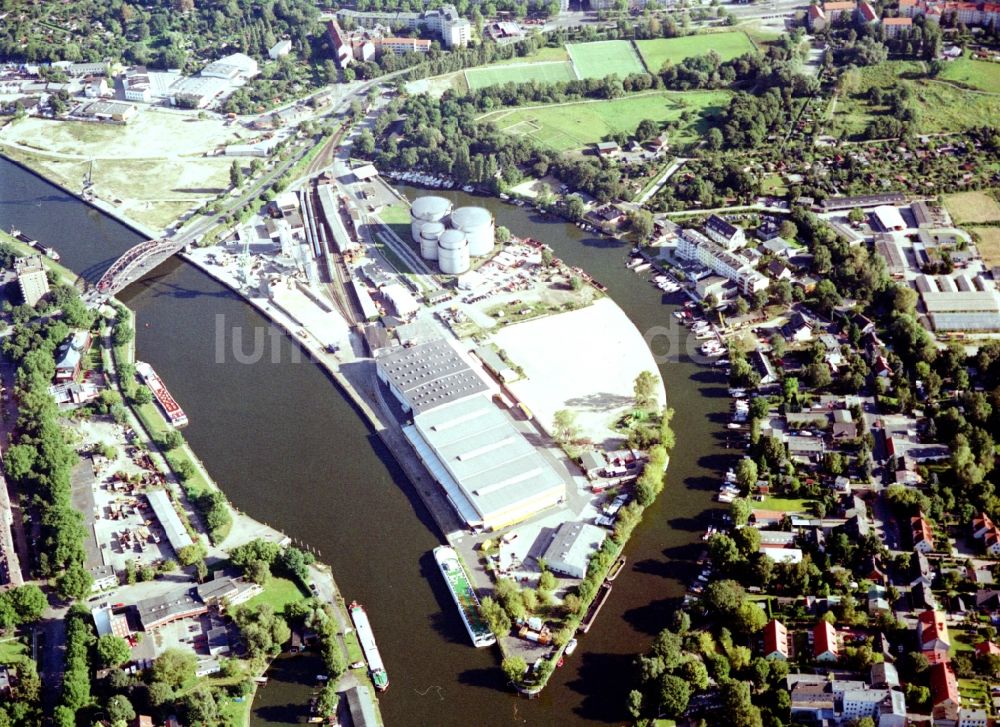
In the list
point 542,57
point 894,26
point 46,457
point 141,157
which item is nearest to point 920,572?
point 46,457

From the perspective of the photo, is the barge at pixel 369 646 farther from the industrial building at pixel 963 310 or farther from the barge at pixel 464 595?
the industrial building at pixel 963 310

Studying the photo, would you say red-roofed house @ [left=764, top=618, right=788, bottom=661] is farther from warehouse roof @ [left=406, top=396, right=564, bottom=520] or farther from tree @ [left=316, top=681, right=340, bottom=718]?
tree @ [left=316, top=681, right=340, bottom=718]

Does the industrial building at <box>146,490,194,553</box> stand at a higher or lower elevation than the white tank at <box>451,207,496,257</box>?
lower

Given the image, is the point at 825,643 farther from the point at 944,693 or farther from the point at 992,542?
the point at 992,542

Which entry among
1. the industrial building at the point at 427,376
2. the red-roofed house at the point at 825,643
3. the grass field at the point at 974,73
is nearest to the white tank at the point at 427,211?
the industrial building at the point at 427,376

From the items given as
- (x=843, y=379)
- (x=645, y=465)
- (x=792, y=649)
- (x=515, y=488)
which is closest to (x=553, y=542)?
(x=515, y=488)

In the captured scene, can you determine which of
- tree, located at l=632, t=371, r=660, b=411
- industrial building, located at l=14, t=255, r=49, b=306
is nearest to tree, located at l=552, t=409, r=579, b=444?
tree, located at l=632, t=371, r=660, b=411
